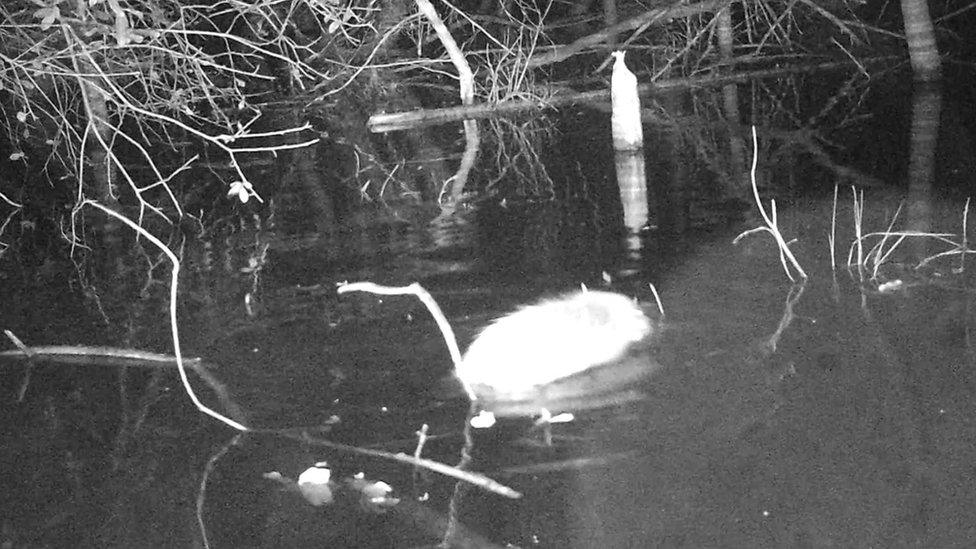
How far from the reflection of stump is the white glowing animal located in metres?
→ 2.73

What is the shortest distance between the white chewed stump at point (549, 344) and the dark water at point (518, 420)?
12 centimetres

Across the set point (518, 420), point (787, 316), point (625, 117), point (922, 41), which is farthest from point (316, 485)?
point (922, 41)

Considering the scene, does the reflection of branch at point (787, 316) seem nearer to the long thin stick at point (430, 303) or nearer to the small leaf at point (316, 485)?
the long thin stick at point (430, 303)

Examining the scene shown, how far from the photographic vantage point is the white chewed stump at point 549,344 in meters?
3.79

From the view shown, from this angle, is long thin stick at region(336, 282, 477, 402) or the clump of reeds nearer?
long thin stick at region(336, 282, 477, 402)

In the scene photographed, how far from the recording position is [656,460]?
3.16 m

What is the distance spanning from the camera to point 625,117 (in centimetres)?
731

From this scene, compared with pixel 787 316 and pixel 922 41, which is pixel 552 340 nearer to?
pixel 787 316

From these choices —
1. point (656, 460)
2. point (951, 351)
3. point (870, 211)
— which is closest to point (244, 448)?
point (656, 460)

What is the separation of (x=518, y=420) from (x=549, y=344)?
0.65m

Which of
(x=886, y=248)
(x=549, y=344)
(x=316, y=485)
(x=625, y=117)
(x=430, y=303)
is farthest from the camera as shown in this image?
(x=625, y=117)

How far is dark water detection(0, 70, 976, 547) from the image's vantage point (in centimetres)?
290

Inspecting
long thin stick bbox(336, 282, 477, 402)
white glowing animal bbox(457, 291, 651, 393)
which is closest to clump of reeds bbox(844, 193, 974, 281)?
white glowing animal bbox(457, 291, 651, 393)

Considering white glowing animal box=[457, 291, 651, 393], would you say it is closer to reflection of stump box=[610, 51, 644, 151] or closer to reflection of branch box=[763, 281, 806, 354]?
reflection of branch box=[763, 281, 806, 354]
